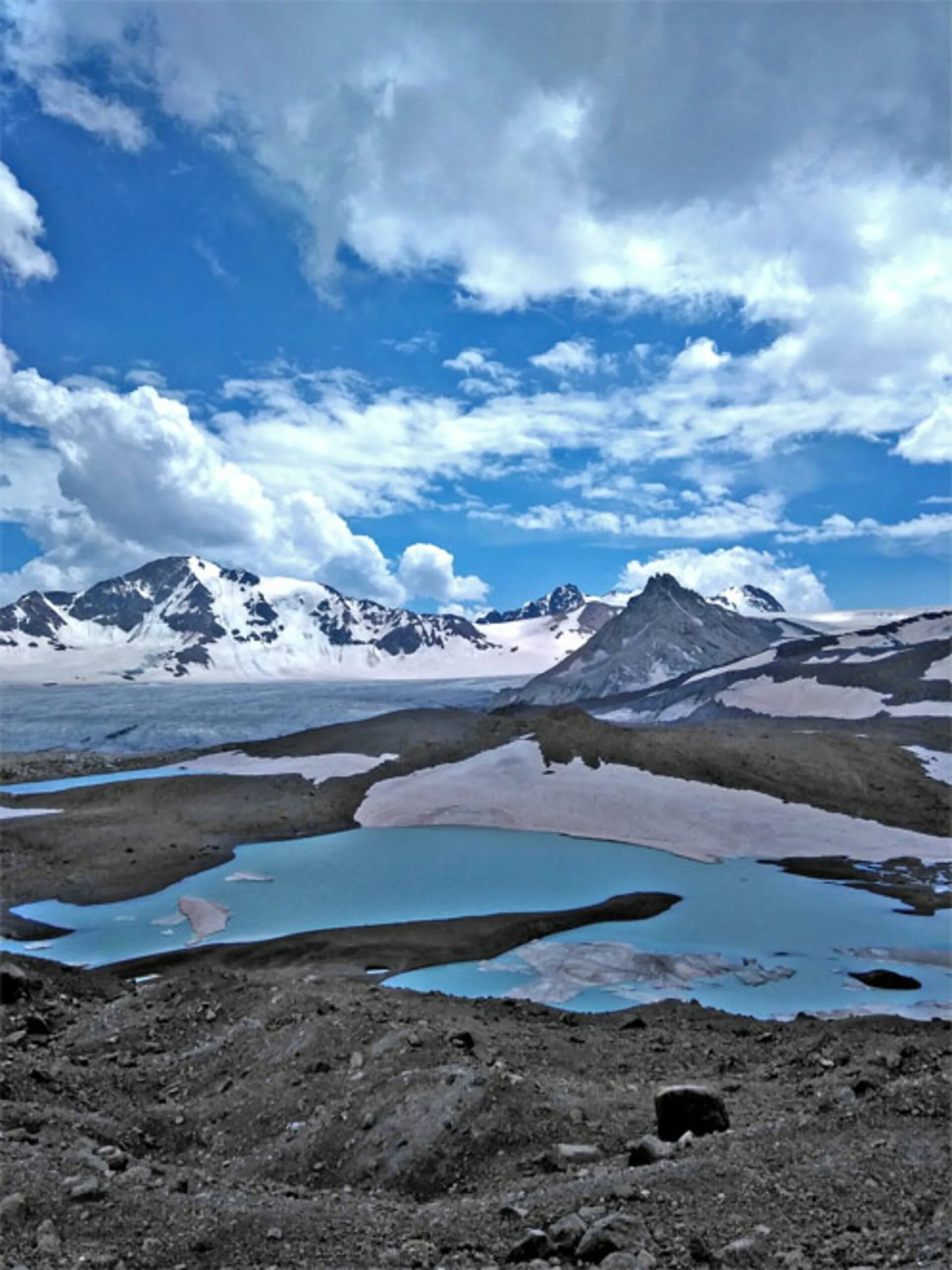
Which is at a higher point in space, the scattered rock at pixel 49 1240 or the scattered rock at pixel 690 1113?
the scattered rock at pixel 49 1240

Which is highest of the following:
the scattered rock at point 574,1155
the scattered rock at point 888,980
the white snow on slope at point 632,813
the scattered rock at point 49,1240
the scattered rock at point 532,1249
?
the scattered rock at point 49,1240

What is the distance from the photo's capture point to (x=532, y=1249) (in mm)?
7648

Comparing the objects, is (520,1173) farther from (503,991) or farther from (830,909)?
(830,909)

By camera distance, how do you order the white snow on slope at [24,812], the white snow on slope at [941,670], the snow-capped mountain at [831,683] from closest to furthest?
the white snow on slope at [24,812] → the snow-capped mountain at [831,683] → the white snow on slope at [941,670]

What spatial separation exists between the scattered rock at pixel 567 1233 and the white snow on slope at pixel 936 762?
63642 mm

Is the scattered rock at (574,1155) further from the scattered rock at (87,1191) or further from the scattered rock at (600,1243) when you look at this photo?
the scattered rock at (87,1191)

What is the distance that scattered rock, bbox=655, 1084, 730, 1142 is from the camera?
10930 mm

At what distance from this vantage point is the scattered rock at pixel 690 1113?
35.9 feet

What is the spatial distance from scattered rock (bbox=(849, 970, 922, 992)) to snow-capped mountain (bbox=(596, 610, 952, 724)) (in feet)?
236

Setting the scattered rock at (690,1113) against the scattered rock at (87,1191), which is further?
the scattered rock at (690,1113)

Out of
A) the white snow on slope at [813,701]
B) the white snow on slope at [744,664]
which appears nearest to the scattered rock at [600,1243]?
the white snow on slope at [813,701]

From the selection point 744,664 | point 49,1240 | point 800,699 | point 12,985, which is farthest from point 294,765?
point 744,664

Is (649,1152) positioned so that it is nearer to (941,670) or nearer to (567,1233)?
(567,1233)

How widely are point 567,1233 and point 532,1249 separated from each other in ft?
1.21
